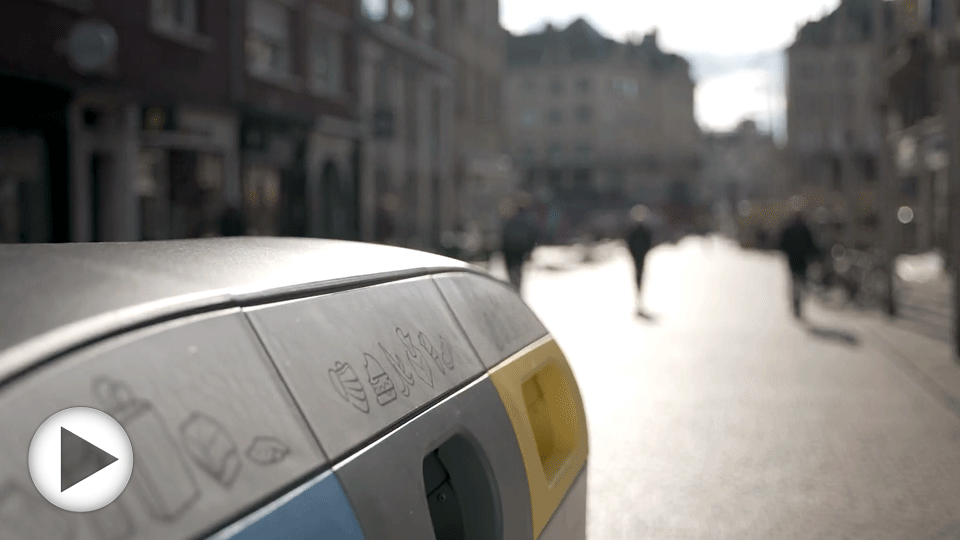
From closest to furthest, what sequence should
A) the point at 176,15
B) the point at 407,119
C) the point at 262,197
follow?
the point at 176,15 → the point at 262,197 → the point at 407,119

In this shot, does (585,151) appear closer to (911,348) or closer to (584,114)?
(584,114)

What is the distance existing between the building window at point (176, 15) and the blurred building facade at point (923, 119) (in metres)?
13.6

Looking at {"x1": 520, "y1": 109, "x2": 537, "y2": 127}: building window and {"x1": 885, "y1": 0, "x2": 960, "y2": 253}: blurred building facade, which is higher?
{"x1": 520, "y1": 109, "x2": 537, "y2": 127}: building window

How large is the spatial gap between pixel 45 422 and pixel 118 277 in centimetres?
41

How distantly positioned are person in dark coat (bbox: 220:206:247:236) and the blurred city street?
5.07 meters

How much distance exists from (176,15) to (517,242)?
814cm

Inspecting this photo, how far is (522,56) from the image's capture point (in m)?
98.9

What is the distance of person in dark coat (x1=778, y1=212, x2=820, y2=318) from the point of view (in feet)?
56.7

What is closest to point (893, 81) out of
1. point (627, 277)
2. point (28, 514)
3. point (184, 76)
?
point (627, 277)

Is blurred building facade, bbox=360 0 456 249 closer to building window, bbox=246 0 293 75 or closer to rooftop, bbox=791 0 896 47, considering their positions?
building window, bbox=246 0 293 75

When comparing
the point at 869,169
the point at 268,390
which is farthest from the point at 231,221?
the point at 869,169

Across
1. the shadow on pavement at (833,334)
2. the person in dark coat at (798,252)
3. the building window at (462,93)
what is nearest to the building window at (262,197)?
the person in dark coat at (798,252)
